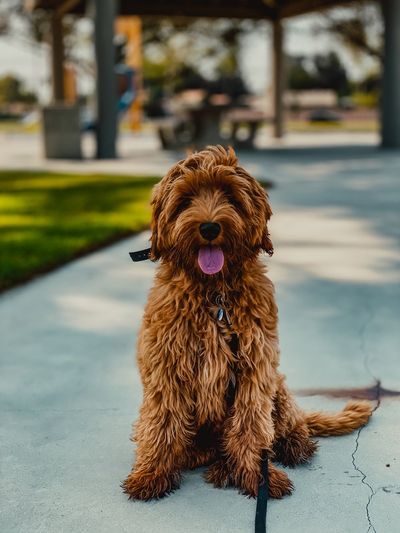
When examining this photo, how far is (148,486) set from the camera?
9.97 feet

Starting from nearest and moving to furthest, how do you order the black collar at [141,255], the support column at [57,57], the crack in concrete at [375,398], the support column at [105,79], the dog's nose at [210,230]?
the dog's nose at [210,230] < the crack in concrete at [375,398] < the black collar at [141,255] < the support column at [105,79] < the support column at [57,57]

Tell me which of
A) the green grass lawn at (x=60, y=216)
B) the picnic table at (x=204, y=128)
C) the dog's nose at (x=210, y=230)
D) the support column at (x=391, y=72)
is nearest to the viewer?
the dog's nose at (x=210, y=230)

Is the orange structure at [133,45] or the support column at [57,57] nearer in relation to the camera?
the support column at [57,57]

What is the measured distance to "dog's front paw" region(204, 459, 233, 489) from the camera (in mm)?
3121

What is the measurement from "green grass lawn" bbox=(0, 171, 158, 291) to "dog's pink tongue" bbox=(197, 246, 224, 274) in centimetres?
412

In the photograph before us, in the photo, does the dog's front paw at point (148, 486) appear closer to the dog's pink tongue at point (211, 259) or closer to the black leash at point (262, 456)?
the black leash at point (262, 456)

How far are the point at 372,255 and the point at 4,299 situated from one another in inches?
134

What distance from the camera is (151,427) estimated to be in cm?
308

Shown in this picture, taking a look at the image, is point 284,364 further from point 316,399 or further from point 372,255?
point 372,255

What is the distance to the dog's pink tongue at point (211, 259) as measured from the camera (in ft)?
9.12

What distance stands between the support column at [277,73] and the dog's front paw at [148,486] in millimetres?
22243

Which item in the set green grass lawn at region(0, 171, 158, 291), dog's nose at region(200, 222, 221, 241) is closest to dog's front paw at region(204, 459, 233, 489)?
dog's nose at region(200, 222, 221, 241)

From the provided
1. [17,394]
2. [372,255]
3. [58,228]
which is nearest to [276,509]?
[17,394]

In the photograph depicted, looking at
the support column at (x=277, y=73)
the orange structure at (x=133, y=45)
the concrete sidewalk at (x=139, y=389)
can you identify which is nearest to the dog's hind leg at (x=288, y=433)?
the concrete sidewalk at (x=139, y=389)
